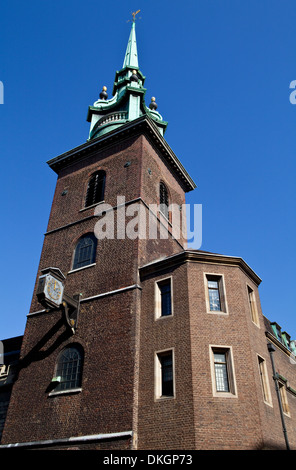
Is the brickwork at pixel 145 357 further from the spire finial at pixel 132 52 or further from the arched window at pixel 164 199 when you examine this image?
the spire finial at pixel 132 52

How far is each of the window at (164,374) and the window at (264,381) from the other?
414 centimetres

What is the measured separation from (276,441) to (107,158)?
1840cm

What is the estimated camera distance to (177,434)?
14961mm

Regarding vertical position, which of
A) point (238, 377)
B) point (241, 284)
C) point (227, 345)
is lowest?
point (238, 377)

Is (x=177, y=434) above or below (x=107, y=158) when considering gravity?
below

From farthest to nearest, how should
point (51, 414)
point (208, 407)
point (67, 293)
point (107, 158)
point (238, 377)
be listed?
point (107, 158)
point (67, 293)
point (51, 414)
point (238, 377)
point (208, 407)

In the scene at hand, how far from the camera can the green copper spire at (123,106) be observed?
31.0 meters

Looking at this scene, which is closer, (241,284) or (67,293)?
(241,284)

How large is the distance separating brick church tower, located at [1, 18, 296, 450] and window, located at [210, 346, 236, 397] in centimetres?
4

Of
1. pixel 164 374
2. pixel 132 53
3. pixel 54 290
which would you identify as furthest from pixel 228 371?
pixel 132 53

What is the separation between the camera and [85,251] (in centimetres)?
2314
